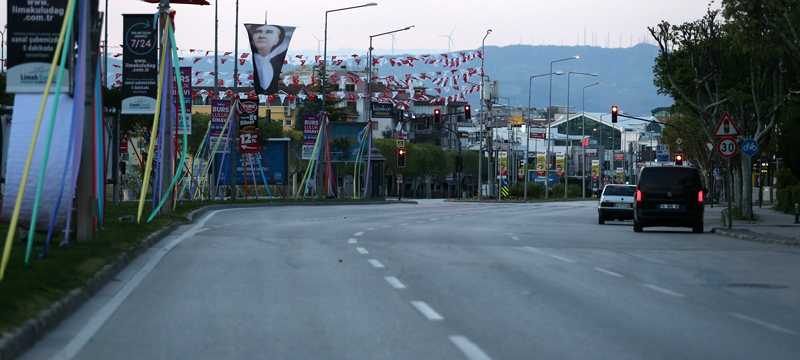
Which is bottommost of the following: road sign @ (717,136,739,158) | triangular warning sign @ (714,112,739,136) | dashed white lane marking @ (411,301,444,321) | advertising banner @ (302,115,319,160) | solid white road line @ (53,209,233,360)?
solid white road line @ (53,209,233,360)

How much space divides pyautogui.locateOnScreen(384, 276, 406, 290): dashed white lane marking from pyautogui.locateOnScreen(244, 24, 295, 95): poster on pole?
2924cm

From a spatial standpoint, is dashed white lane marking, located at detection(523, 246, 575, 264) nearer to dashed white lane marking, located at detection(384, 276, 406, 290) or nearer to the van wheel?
dashed white lane marking, located at detection(384, 276, 406, 290)

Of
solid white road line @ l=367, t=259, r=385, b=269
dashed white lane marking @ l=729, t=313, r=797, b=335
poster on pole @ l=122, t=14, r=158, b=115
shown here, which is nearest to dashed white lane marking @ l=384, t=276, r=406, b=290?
solid white road line @ l=367, t=259, r=385, b=269

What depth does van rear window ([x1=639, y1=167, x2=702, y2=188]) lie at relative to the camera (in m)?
37.2

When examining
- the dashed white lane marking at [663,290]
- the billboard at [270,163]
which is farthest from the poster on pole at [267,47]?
the dashed white lane marking at [663,290]

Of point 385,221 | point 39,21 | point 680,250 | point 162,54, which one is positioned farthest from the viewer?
point 385,221

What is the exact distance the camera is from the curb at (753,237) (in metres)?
31.9

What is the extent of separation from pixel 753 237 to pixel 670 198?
343 centimetres

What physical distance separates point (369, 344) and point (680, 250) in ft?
57.5

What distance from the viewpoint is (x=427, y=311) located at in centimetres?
1381

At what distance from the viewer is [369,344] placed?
11.1 metres

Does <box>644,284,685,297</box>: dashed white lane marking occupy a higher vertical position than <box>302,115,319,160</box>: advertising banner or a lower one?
lower

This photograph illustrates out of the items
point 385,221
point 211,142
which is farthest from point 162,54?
point 211,142

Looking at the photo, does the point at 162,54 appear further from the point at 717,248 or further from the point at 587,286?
the point at 587,286
